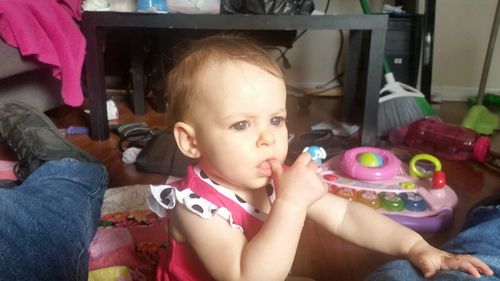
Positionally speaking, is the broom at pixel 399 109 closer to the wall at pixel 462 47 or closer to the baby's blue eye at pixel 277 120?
the wall at pixel 462 47

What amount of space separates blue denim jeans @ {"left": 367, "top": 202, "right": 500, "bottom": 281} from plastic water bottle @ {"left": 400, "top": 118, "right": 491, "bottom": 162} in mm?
713

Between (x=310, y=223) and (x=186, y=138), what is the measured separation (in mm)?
501

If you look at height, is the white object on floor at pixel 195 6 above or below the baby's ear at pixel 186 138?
above

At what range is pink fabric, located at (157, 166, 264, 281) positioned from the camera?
0.64 meters

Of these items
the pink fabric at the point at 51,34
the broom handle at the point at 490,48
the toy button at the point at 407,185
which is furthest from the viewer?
the broom handle at the point at 490,48

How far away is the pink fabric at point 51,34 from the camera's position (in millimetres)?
1312

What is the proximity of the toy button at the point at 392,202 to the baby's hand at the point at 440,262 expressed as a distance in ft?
1.38

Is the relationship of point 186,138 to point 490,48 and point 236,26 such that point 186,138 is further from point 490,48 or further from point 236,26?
point 490,48

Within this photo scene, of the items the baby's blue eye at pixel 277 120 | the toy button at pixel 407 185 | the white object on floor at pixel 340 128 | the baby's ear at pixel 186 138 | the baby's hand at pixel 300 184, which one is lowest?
the white object on floor at pixel 340 128

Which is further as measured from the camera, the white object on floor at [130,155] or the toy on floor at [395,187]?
the white object on floor at [130,155]

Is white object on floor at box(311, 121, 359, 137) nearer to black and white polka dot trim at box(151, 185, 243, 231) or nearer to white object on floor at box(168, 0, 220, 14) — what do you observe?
white object on floor at box(168, 0, 220, 14)

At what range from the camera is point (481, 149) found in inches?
55.9

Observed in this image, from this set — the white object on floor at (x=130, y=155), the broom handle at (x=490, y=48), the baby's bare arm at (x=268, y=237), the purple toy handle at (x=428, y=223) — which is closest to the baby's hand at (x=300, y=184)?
the baby's bare arm at (x=268, y=237)

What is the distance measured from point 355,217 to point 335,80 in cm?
182
